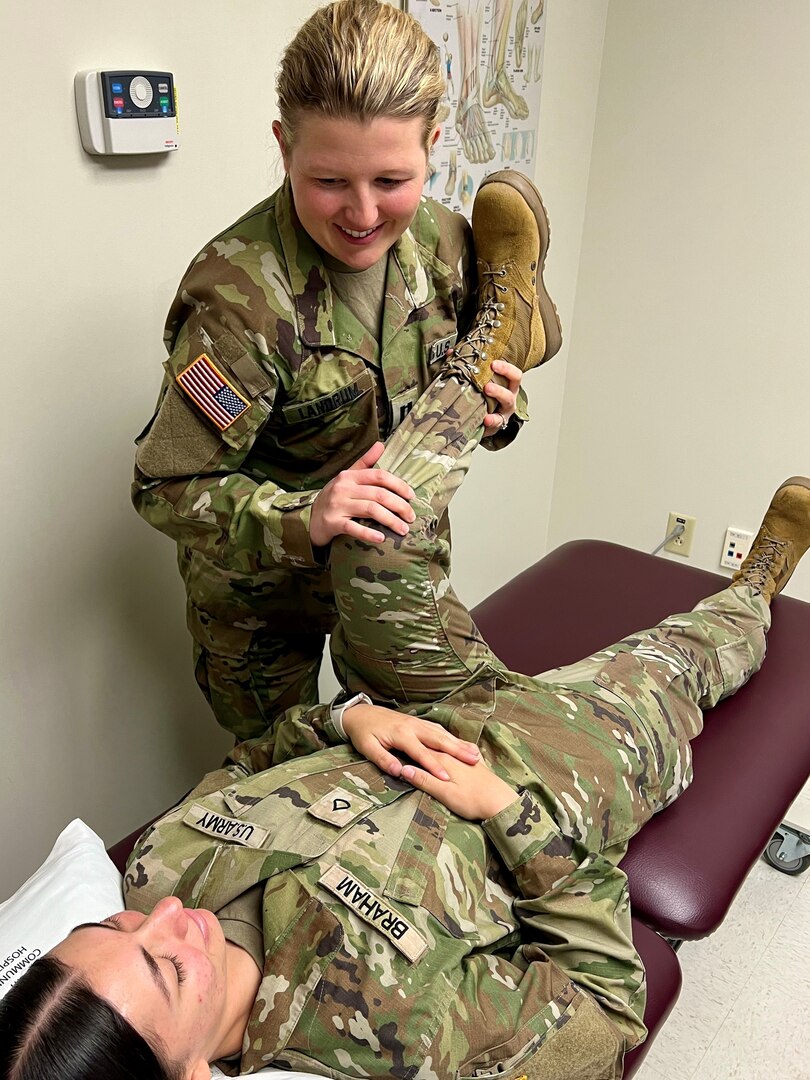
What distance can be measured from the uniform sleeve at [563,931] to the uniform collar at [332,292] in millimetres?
719

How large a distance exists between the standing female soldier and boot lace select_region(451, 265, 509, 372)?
37 millimetres

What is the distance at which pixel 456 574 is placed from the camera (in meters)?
2.93

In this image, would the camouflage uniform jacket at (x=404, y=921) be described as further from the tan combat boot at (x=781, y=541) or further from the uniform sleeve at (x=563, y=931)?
the tan combat boot at (x=781, y=541)

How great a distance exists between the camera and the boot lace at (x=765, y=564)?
2039mm

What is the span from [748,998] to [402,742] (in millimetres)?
1118

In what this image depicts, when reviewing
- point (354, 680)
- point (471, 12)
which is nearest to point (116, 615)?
point (354, 680)

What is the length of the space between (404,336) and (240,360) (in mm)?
292

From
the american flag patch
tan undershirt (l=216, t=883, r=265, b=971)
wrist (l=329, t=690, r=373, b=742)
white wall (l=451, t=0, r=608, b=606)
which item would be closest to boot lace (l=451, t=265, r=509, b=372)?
the american flag patch

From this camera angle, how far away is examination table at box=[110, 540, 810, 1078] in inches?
57.1

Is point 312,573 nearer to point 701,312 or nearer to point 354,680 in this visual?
point 354,680

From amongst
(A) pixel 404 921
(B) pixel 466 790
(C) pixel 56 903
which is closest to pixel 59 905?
(C) pixel 56 903

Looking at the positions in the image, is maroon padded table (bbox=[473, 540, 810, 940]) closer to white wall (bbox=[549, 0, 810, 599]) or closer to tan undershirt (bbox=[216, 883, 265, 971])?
tan undershirt (bbox=[216, 883, 265, 971])

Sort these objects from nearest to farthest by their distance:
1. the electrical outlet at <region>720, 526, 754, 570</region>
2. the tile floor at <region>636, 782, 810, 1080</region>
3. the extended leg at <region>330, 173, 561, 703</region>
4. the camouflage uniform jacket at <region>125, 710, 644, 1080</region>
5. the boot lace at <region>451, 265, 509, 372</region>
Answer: the camouflage uniform jacket at <region>125, 710, 644, 1080</region>
the extended leg at <region>330, 173, 561, 703</region>
the boot lace at <region>451, 265, 509, 372</region>
the tile floor at <region>636, 782, 810, 1080</region>
the electrical outlet at <region>720, 526, 754, 570</region>

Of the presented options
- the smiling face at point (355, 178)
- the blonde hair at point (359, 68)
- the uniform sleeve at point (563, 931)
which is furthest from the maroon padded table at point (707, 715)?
the blonde hair at point (359, 68)
